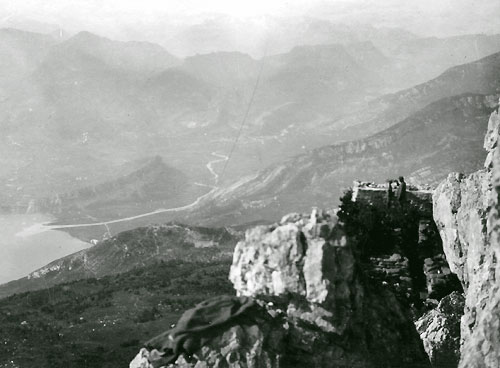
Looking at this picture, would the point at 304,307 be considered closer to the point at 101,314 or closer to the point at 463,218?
the point at 463,218

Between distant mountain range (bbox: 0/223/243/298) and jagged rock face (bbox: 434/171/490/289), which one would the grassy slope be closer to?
distant mountain range (bbox: 0/223/243/298)

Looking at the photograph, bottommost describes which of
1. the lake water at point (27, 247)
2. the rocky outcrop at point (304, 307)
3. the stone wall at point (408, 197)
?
the lake water at point (27, 247)

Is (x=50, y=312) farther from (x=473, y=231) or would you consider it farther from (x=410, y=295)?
(x=473, y=231)

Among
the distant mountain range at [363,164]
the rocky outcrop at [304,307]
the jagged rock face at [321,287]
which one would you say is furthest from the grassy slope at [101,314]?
the distant mountain range at [363,164]

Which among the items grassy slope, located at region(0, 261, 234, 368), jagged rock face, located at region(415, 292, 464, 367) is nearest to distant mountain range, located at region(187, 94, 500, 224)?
grassy slope, located at region(0, 261, 234, 368)

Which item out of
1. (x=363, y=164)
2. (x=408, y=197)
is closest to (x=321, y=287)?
(x=408, y=197)

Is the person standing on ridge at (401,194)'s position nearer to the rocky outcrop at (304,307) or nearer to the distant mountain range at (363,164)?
the rocky outcrop at (304,307)
